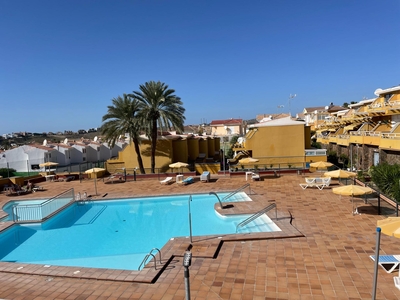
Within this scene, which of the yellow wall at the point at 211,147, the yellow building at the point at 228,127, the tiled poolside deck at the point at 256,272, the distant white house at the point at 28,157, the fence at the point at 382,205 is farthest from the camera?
the yellow building at the point at 228,127

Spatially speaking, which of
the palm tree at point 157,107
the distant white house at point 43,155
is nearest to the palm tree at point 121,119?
the palm tree at point 157,107

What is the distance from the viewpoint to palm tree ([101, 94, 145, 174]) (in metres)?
25.3

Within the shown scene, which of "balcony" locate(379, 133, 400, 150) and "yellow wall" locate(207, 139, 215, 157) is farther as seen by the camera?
"yellow wall" locate(207, 139, 215, 157)

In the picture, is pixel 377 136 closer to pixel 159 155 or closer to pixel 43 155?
pixel 159 155

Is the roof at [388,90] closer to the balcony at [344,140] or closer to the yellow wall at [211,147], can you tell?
the balcony at [344,140]

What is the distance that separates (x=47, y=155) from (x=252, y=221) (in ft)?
113

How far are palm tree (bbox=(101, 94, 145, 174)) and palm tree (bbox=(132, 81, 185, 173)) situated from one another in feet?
2.60

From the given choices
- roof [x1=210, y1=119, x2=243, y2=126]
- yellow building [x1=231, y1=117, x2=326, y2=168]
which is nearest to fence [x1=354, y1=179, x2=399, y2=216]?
yellow building [x1=231, y1=117, x2=326, y2=168]

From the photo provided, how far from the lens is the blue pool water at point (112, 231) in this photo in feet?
34.2

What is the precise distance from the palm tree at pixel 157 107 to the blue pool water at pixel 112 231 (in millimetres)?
9447

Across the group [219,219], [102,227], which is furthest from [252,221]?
[102,227]

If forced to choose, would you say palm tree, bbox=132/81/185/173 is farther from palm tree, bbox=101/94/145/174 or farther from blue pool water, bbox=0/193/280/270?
blue pool water, bbox=0/193/280/270

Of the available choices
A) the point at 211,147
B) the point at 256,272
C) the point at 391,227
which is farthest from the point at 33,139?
the point at 391,227

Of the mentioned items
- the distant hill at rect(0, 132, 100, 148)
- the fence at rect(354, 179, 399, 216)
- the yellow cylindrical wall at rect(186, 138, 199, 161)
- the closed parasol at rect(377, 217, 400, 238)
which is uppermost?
the distant hill at rect(0, 132, 100, 148)
